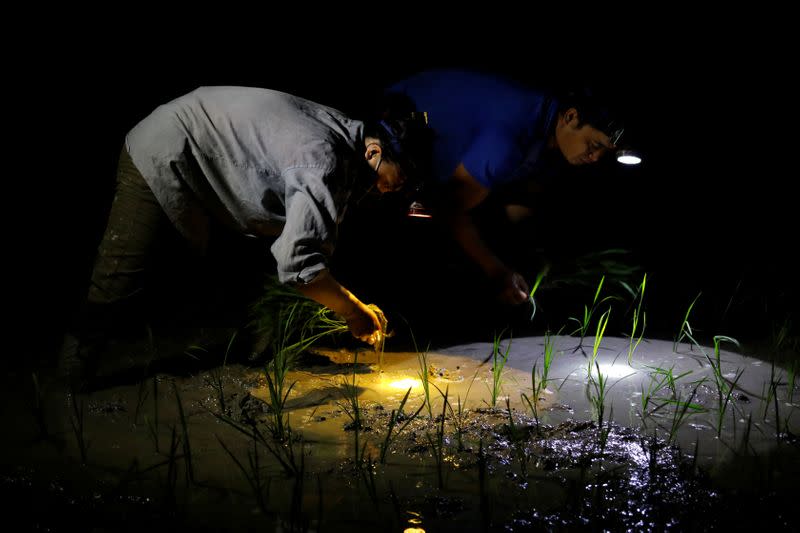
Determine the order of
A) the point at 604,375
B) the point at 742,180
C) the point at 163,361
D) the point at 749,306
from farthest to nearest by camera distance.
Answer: the point at 742,180 < the point at 749,306 < the point at 163,361 < the point at 604,375

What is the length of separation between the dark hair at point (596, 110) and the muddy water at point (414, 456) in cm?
125

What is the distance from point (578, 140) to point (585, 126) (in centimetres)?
8

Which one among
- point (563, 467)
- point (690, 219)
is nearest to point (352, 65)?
point (690, 219)

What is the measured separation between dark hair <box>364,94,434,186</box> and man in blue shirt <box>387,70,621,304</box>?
0.69m

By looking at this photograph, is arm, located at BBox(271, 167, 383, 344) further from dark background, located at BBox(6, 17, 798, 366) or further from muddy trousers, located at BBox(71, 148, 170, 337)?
dark background, located at BBox(6, 17, 798, 366)

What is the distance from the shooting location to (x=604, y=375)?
9.52ft

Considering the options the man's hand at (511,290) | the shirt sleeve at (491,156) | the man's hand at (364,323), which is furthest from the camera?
the man's hand at (511,290)

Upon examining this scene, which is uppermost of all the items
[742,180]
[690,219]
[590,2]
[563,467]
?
[590,2]

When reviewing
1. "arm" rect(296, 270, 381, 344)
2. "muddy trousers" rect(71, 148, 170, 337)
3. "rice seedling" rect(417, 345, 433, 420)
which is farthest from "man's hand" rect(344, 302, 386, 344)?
"muddy trousers" rect(71, 148, 170, 337)

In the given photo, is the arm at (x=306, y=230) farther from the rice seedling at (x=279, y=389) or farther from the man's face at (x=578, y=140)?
the man's face at (x=578, y=140)

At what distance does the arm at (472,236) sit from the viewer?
329 centimetres

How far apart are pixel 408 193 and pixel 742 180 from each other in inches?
175

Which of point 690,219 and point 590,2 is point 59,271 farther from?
point 690,219

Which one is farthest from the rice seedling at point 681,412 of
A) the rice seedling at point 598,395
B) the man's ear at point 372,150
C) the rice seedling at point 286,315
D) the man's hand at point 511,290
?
the rice seedling at point 286,315
